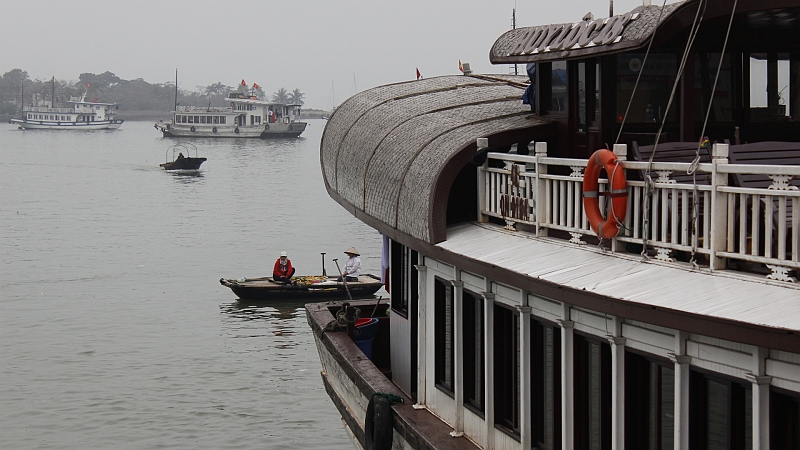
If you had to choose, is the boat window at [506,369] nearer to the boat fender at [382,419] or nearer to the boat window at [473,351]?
the boat window at [473,351]

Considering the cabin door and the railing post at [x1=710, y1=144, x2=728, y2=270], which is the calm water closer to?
the cabin door

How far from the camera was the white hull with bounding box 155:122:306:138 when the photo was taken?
459 feet

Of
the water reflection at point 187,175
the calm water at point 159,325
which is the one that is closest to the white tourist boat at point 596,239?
the calm water at point 159,325

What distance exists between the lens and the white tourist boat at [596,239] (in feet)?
19.4

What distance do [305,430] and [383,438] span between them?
7.69 metres

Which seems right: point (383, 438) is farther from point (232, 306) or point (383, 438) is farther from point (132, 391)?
point (232, 306)

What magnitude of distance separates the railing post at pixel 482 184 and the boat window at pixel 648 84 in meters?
1.32

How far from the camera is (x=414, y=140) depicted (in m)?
10.7

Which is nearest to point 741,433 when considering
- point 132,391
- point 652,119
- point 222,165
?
point 652,119

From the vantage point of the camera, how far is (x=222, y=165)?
95.0 metres

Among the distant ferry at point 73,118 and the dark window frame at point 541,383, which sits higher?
the distant ferry at point 73,118

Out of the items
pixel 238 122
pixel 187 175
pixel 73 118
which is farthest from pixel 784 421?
pixel 73 118

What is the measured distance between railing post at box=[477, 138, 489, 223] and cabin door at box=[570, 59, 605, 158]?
3.42 feet

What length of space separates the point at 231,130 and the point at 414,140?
13201cm
